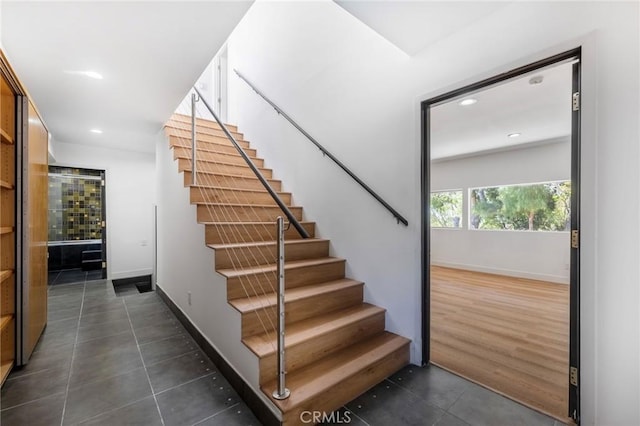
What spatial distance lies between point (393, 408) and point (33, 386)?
238 cm

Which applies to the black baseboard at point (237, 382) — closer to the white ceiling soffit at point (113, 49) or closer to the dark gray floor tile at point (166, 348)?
the dark gray floor tile at point (166, 348)

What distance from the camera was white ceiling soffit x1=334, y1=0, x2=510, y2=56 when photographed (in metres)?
1.70

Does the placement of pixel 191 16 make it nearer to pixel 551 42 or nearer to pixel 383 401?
pixel 551 42

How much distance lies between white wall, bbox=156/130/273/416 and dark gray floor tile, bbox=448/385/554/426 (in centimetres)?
116

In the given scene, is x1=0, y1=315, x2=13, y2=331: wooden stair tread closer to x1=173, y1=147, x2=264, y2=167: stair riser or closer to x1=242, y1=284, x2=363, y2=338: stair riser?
x1=242, y1=284, x2=363, y2=338: stair riser

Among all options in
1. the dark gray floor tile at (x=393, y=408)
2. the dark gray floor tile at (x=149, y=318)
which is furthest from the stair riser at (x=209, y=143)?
the dark gray floor tile at (x=393, y=408)

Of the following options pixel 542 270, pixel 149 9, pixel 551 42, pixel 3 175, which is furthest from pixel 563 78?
pixel 3 175

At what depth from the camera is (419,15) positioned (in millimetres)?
1783

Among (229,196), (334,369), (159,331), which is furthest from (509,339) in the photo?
(159,331)

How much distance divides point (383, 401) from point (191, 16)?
275 cm

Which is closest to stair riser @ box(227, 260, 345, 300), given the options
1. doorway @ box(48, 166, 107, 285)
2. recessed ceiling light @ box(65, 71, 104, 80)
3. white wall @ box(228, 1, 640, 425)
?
white wall @ box(228, 1, 640, 425)

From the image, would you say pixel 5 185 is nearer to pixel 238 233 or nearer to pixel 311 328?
pixel 238 233

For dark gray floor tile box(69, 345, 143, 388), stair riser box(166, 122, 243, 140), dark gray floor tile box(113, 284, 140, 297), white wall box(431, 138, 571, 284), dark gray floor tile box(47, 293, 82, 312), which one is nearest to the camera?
dark gray floor tile box(69, 345, 143, 388)

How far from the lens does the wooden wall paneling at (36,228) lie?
2.19 meters
